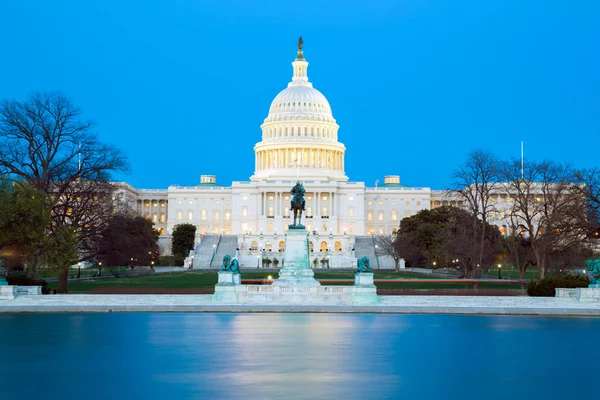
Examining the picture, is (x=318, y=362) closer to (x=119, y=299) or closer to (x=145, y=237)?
(x=119, y=299)

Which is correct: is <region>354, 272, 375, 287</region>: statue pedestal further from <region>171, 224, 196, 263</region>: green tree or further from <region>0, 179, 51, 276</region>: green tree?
<region>171, 224, 196, 263</region>: green tree

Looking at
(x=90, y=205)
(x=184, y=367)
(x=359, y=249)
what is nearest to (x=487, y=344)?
(x=184, y=367)

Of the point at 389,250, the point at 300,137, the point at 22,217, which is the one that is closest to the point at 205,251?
the point at 389,250

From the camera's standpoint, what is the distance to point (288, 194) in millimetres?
148750

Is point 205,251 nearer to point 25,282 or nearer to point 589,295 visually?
point 25,282

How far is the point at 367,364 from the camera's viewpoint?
58.0 ft

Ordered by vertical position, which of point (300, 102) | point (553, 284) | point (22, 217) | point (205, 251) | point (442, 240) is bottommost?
point (553, 284)

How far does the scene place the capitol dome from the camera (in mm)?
155500

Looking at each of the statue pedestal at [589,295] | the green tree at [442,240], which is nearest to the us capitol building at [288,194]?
the green tree at [442,240]

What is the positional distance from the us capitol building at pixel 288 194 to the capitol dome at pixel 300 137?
0.60 ft

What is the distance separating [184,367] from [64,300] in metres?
20.6

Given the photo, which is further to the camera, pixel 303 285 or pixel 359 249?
pixel 359 249

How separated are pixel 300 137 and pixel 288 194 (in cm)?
1213

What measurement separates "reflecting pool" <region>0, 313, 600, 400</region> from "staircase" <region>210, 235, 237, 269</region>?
75.2 m
